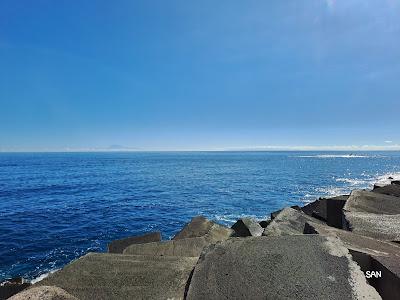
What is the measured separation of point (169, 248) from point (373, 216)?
172 inches

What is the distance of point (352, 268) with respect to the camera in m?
3.33

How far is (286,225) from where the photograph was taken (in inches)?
263

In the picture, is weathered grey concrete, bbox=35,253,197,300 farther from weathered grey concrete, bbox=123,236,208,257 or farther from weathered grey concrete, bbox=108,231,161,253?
weathered grey concrete, bbox=108,231,161,253

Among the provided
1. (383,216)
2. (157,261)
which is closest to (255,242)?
(157,261)

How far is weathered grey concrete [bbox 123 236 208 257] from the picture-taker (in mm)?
6023

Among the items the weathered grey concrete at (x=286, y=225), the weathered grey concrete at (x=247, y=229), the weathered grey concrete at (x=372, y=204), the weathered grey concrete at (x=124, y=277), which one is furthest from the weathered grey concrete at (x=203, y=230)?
the weathered grey concrete at (x=124, y=277)

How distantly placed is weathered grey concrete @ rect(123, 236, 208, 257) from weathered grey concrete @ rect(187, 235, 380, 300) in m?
2.35

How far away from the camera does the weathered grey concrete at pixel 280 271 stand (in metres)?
2.96

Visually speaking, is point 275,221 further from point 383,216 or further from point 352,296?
point 352,296

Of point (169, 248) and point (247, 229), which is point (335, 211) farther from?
point (169, 248)

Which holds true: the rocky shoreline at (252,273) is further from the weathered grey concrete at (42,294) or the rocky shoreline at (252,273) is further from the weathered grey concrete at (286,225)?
the weathered grey concrete at (286,225)

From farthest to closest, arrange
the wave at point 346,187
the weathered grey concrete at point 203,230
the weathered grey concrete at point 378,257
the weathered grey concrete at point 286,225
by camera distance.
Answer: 1. the wave at point 346,187
2. the weathered grey concrete at point 203,230
3. the weathered grey concrete at point 286,225
4. the weathered grey concrete at point 378,257

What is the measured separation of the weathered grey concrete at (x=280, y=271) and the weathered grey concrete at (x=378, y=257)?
33 centimetres

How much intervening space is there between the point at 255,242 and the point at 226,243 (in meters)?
0.41
